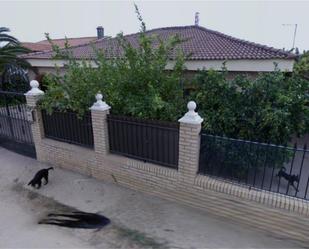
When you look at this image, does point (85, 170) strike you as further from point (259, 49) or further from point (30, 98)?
point (259, 49)

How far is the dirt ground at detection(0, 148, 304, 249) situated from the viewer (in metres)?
3.64

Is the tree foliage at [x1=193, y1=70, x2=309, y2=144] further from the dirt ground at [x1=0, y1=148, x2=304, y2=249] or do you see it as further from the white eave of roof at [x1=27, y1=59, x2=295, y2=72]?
the dirt ground at [x1=0, y1=148, x2=304, y2=249]

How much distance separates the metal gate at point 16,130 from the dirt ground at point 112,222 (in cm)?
153

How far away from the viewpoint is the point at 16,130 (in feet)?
23.4

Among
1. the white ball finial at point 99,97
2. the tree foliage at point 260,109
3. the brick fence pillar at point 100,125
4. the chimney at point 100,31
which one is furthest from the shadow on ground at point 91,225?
the chimney at point 100,31

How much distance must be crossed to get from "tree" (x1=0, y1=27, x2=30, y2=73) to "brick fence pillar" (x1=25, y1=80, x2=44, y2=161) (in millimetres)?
7365

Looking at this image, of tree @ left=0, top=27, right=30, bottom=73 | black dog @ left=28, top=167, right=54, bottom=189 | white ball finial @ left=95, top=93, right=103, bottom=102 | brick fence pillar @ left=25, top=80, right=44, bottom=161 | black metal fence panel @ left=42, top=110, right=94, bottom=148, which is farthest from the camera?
tree @ left=0, top=27, right=30, bottom=73

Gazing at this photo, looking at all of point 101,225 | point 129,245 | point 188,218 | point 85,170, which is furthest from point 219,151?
point 85,170

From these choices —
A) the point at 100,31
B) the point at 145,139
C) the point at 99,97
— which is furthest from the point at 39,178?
the point at 100,31

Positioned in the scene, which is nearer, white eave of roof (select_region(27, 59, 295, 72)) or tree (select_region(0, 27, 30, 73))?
white eave of roof (select_region(27, 59, 295, 72))

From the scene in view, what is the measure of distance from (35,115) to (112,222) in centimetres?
346

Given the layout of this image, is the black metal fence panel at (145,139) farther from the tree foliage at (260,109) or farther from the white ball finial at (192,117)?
the tree foliage at (260,109)

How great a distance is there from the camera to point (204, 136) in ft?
13.5

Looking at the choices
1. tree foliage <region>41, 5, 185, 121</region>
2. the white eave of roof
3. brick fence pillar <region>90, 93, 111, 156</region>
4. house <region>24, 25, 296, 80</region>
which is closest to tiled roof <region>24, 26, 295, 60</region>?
house <region>24, 25, 296, 80</region>
